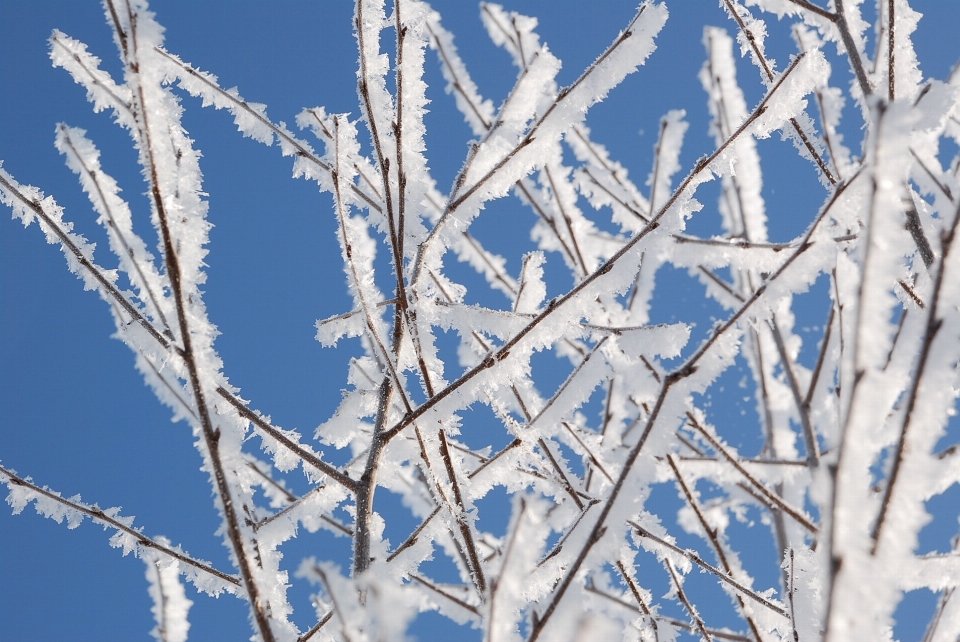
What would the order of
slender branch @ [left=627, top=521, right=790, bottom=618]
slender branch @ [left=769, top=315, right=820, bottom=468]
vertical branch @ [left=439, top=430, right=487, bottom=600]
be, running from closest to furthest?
1. vertical branch @ [left=439, top=430, right=487, bottom=600]
2. slender branch @ [left=627, top=521, right=790, bottom=618]
3. slender branch @ [left=769, top=315, right=820, bottom=468]

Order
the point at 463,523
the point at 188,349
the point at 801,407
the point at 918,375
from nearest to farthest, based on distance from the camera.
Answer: the point at 918,375
the point at 188,349
the point at 463,523
the point at 801,407

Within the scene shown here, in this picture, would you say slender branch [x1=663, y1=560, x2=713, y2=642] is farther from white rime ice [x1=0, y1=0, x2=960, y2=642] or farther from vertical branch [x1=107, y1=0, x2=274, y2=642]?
vertical branch [x1=107, y1=0, x2=274, y2=642]

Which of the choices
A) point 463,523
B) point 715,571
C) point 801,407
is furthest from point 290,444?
point 801,407

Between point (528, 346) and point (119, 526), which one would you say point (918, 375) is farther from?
point (119, 526)

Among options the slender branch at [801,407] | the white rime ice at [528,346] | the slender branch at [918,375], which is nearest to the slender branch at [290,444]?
the white rime ice at [528,346]

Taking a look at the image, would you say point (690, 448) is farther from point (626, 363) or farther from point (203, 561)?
point (203, 561)

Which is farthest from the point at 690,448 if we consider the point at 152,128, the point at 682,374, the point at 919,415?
the point at 152,128

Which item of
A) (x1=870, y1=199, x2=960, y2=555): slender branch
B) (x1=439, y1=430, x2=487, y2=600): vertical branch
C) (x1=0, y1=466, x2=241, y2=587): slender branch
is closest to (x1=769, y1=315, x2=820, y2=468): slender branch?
(x1=439, y1=430, x2=487, y2=600): vertical branch

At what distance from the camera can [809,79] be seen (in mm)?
1387

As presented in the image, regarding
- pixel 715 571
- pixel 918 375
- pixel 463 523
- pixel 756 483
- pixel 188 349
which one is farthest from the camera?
pixel 756 483

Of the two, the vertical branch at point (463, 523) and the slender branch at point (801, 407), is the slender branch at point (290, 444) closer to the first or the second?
the vertical branch at point (463, 523)

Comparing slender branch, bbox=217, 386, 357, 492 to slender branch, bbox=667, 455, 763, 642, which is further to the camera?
slender branch, bbox=667, 455, 763, 642

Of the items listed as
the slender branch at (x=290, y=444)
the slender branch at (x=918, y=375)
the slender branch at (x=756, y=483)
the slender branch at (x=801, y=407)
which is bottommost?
the slender branch at (x=918, y=375)

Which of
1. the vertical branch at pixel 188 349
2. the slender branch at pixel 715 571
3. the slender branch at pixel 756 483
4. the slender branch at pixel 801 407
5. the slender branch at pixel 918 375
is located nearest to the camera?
the slender branch at pixel 918 375
